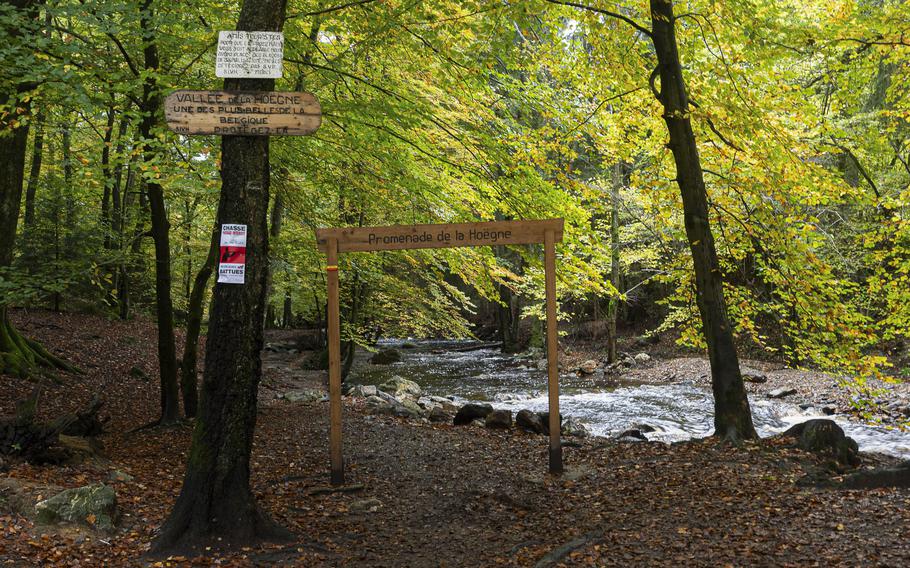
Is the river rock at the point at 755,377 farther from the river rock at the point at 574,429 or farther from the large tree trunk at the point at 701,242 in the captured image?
the large tree trunk at the point at 701,242

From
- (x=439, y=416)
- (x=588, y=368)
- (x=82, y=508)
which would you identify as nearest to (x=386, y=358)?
(x=588, y=368)

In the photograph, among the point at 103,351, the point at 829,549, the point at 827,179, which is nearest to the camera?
the point at 829,549

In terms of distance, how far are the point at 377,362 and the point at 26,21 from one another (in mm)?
17424

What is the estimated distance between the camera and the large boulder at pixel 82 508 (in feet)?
14.6

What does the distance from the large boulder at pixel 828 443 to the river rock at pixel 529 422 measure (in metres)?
3.77

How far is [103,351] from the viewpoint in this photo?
14.1 meters

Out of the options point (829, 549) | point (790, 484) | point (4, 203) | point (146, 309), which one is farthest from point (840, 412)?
point (146, 309)

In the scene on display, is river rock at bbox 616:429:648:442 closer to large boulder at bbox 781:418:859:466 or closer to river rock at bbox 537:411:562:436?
river rock at bbox 537:411:562:436

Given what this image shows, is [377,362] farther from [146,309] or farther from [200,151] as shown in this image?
[200,151]

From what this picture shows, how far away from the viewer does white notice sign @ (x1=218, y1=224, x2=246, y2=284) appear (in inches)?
169

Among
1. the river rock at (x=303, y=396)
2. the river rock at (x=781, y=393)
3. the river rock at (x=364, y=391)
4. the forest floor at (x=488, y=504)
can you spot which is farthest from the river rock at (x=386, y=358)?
the forest floor at (x=488, y=504)

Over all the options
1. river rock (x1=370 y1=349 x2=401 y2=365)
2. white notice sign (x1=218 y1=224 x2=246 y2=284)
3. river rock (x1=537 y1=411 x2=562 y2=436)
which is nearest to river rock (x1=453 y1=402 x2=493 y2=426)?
river rock (x1=537 y1=411 x2=562 y2=436)

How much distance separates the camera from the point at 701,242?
7660 millimetres

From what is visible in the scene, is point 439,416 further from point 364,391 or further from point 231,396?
point 231,396
